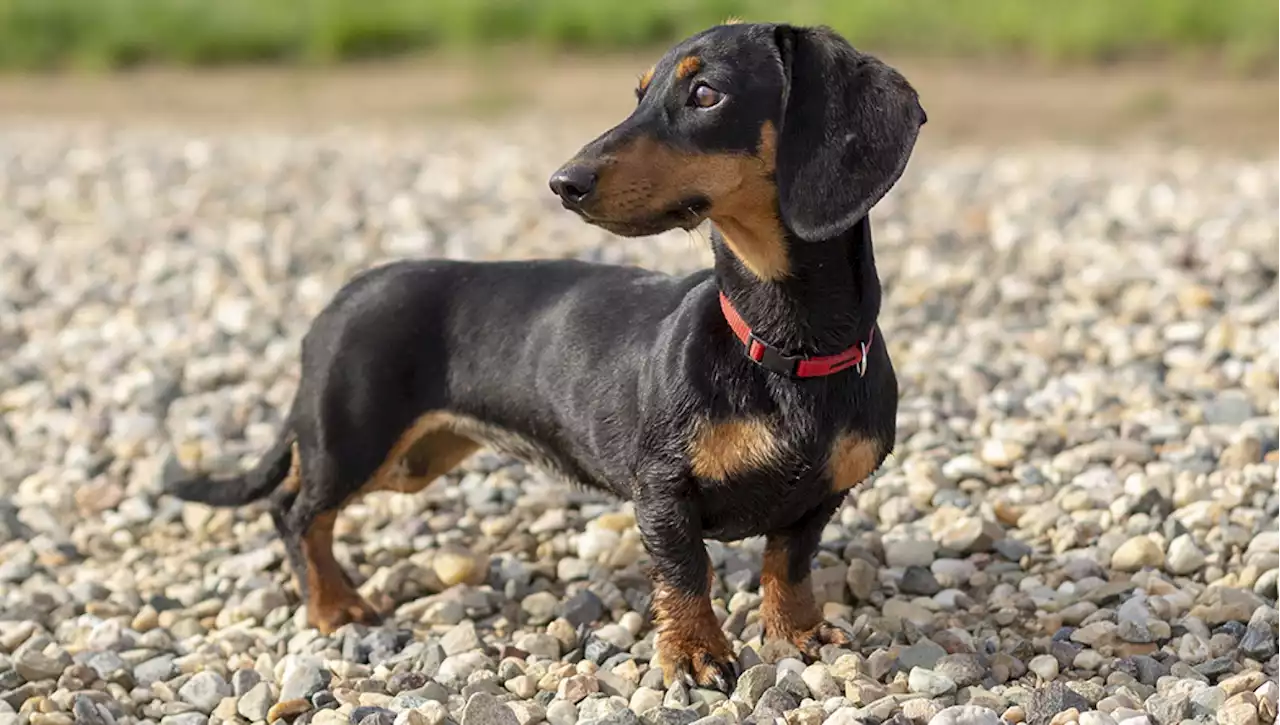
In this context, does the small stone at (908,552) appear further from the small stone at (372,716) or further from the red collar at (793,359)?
the small stone at (372,716)

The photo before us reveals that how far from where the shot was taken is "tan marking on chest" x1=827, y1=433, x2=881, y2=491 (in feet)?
12.0

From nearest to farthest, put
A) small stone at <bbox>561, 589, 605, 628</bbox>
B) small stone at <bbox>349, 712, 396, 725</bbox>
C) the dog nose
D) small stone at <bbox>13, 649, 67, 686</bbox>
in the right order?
the dog nose < small stone at <bbox>349, 712, 396, 725</bbox> < small stone at <bbox>13, 649, 67, 686</bbox> < small stone at <bbox>561, 589, 605, 628</bbox>

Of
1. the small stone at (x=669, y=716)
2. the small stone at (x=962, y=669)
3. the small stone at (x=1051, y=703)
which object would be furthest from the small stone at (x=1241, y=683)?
the small stone at (x=669, y=716)

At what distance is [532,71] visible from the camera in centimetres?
1477

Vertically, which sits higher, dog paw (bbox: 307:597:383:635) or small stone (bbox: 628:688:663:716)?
small stone (bbox: 628:688:663:716)

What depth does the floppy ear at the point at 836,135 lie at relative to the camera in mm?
3416

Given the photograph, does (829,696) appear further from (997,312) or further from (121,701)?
(997,312)

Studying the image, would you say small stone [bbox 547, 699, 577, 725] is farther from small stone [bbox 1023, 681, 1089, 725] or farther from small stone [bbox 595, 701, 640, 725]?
small stone [bbox 1023, 681, 1089, 725]

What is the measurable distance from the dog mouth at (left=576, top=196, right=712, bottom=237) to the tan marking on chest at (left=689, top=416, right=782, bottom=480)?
499 millimetres

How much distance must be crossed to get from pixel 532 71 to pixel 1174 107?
574cm

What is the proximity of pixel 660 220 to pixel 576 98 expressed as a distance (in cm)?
1042

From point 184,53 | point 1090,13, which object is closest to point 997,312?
point 1090,13

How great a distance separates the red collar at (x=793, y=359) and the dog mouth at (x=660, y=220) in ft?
1.20

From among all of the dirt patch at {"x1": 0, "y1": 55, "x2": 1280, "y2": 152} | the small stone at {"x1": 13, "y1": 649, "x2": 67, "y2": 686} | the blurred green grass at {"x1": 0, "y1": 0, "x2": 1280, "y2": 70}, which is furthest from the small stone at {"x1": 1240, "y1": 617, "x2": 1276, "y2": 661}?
the blurred green grass at {"x1": 0, "y1": 0, "x2": 1280, "y2": 70}
